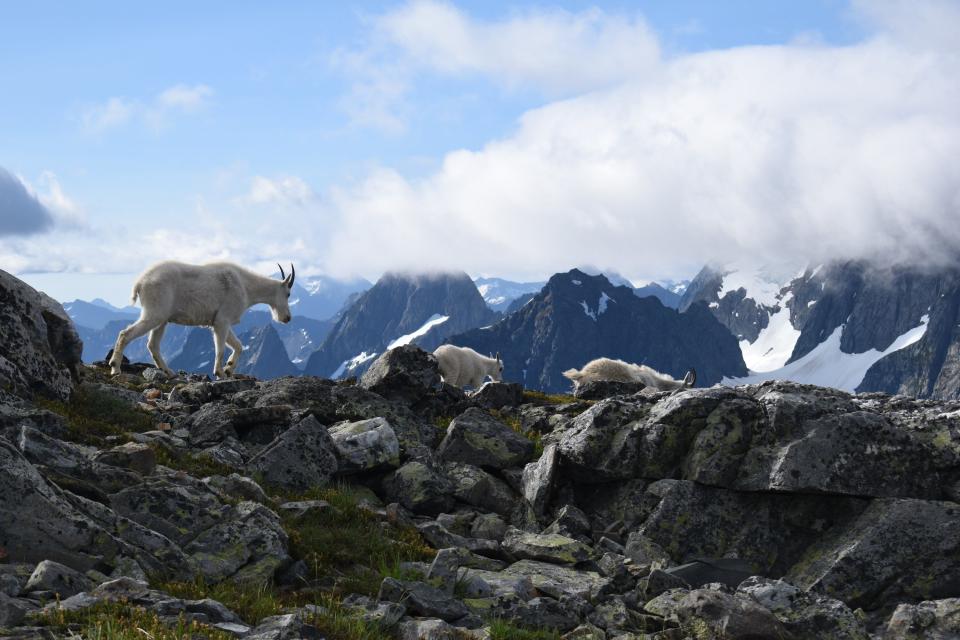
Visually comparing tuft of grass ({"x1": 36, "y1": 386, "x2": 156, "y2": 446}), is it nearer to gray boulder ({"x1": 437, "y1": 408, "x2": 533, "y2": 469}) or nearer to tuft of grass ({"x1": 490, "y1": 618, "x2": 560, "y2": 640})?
gray boulder ({"x1": 437, "y1": 408, "x2": 533, "y2": 469})

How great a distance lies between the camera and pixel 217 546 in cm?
902

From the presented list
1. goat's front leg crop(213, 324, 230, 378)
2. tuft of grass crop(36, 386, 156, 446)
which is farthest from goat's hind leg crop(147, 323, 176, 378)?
tuft of grass crop(36, 386, 156, 446)

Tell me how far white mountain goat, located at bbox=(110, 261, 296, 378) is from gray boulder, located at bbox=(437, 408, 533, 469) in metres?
12.1

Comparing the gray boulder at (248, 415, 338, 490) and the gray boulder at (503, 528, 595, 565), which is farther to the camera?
the gray boulder at (248, 415, 338, 490)

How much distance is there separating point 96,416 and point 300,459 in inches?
182

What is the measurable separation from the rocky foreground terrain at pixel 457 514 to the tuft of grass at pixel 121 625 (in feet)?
0.09

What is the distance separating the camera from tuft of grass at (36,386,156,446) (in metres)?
12.9

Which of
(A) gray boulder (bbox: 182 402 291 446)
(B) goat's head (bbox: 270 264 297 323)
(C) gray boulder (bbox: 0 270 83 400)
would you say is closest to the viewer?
(C) gray boulder (bbox: 0 270 83 400)

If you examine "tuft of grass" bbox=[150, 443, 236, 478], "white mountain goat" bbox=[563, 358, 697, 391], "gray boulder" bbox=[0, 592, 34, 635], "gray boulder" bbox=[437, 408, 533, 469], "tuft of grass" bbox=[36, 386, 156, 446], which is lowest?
"gray boulder" bbox=[0, 592, 34, 635]

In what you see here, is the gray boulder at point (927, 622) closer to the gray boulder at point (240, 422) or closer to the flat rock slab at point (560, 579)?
the flat rock slab at point (560, 579)

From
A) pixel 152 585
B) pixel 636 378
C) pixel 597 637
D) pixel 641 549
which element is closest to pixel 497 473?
pixel 641 549

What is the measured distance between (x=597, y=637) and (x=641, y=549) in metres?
3.91

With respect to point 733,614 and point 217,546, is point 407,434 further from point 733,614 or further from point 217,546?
point 733,614

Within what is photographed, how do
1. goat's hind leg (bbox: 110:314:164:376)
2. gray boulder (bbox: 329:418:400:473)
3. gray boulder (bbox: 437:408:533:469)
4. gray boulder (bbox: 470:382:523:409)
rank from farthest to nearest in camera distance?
1. goat's hind leg (bbox: 110:314:164:376)
2. gray boulder (bbox: 470:382:523:409)
3. gray boulder (bbox: 437:408:533:469)
4. gray boulder (bbox: 329:418:400:473)
